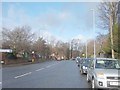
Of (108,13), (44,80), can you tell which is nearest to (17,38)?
(108,13)

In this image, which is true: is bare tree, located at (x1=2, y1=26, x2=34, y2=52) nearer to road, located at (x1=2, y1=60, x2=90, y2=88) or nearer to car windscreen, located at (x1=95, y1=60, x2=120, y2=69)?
road, located at (x1=2, y1=60, x2=90, y2=88)

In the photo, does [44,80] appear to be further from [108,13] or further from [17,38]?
[17,38]

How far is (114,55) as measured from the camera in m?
43.3

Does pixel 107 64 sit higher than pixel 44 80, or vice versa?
pixel 107 64

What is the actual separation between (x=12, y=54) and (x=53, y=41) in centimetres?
8477

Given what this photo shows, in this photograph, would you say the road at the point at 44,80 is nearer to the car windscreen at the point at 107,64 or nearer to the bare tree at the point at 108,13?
the car windscreen at the point at 107,64

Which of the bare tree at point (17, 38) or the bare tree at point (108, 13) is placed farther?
the bare tree at point (17, 38)

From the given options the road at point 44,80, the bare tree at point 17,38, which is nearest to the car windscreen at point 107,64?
the road at point 44,80

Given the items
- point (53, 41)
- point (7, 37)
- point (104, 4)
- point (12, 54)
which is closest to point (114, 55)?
point (104, 4)

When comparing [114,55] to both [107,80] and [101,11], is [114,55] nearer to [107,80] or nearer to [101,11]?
[101,11]

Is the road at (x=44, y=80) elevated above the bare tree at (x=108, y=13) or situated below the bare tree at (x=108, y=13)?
below

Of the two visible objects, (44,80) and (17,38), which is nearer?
(44,80)

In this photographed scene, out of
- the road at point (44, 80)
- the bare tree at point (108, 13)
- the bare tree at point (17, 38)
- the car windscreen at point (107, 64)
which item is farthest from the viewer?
the bare tree at point (17, 38)

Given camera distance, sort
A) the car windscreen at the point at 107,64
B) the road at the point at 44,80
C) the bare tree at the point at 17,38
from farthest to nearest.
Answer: the bare tree at the point at 17,38 → the road at the point at 44,80 → the car windscreen at the point at 107,64
